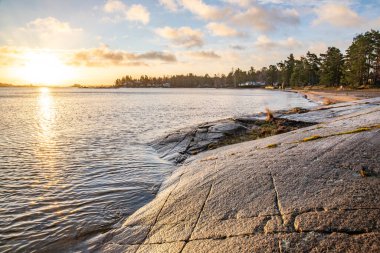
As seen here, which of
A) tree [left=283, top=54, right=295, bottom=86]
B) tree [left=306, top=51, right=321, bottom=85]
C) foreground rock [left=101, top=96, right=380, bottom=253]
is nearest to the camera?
foreground rock [left=101, top=96, right=380, bottom=253]

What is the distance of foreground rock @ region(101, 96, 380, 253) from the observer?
409cm

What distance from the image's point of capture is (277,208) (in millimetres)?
5023

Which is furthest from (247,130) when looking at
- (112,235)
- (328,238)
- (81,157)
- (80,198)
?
(328,238)

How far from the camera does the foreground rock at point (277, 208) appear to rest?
4.09 meters

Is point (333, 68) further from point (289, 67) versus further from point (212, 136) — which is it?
point (212, 136)

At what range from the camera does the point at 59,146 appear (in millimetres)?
17016

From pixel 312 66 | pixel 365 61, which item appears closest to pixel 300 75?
pixel 312 66

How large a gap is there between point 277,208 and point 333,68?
10586cm

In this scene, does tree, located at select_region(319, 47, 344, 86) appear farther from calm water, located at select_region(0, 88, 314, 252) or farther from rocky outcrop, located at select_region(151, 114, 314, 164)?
calm water, located at select_region(0, 88, 314, 252)

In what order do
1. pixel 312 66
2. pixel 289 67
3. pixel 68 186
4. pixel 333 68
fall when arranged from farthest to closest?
pixel 289 67
pixel 312 66
pixel 333 68
pixel 68 186

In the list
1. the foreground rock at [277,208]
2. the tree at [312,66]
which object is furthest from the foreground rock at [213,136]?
the tree at [312,66]

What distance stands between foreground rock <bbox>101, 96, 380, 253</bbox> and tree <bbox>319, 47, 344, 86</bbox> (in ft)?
327

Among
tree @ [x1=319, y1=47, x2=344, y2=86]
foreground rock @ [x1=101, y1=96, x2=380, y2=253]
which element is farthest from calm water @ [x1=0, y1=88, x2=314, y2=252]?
tree @ [x1=319, y1=47, x2=344, y2=86]

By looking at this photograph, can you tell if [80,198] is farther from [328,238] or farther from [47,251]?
[328,238]
